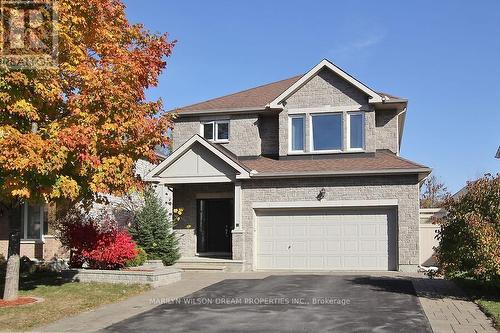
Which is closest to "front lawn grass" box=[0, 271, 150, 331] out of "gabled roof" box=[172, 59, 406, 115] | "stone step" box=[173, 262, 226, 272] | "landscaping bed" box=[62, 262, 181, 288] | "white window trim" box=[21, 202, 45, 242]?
"landscaping bed" box=[62, 262, 181, 288]

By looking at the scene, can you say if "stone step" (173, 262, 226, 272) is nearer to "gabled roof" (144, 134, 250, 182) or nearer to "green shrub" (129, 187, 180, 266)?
"green shrub" (129, 187, 180, 266)

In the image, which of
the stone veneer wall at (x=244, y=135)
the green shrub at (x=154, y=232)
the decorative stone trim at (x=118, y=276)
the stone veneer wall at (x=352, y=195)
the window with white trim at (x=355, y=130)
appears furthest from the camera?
the stone veneer wall at (x=244, y=135)

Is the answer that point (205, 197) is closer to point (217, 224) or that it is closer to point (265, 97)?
point (217, 224)

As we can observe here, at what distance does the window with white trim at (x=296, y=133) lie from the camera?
23.5m

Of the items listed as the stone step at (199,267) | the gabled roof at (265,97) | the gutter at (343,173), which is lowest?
the stone step at (199,267)

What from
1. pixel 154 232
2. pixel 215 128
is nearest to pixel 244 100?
pixel 215 128

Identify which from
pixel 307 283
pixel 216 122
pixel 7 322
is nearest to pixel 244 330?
pixel 7 322

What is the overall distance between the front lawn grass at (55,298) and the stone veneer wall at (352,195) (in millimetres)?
7068

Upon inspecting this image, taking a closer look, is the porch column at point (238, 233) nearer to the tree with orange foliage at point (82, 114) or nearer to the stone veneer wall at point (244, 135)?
the stone veneer wall at point (244, 135)

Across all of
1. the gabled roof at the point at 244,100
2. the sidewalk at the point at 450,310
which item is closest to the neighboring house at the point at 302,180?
the gabled roof at the point at 244,100

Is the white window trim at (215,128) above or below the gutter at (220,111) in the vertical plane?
below

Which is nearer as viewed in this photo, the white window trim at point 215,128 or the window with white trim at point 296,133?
the window with white trim at point 296,133

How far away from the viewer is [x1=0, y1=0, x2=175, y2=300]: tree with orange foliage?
11.8m

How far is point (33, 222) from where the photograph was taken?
22.8 meters
